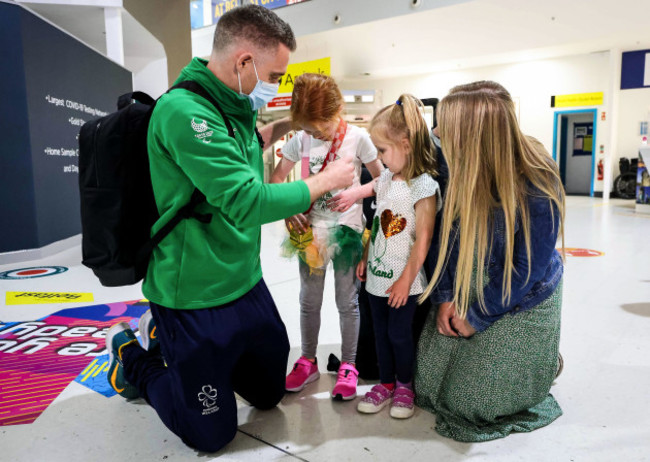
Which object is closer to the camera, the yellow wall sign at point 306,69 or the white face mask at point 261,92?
the white face mask at point 261,92

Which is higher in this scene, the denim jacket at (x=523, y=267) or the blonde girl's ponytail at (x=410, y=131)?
the blonde girl's ponytail at (x=410, y=131)

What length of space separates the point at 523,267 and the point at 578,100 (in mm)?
12515

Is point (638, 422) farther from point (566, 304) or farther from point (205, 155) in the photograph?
point (205, 155)

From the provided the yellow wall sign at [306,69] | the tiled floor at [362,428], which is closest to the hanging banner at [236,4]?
the yellow wall sign at [306,69]

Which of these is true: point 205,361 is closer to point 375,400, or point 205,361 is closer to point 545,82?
point 375,400

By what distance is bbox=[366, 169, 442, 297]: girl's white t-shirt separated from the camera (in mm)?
1735

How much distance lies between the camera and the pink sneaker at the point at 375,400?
1.79m

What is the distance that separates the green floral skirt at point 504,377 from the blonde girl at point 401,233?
0.19m

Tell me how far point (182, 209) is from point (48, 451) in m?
0.94

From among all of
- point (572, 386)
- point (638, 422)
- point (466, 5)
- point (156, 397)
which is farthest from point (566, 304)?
point (466, 5)

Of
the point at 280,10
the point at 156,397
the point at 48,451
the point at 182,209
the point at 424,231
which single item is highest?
the point at 280,10

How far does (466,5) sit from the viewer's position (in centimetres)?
827

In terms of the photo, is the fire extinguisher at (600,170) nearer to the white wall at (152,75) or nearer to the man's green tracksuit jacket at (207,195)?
the white wall at (152,75)

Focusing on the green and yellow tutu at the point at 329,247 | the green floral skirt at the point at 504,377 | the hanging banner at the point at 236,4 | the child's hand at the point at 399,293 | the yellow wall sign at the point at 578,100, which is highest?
the hanging banner at the point at 236,4
